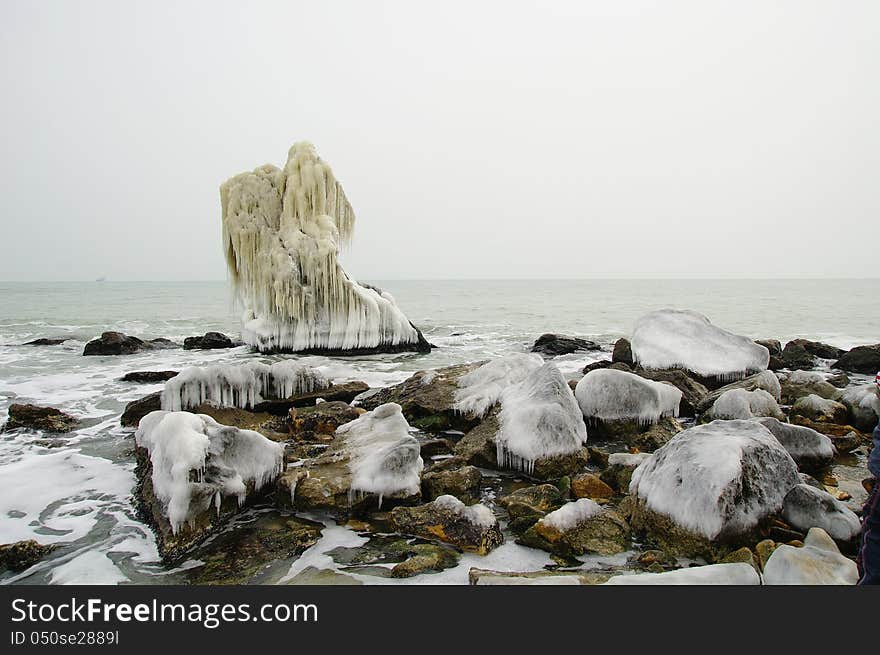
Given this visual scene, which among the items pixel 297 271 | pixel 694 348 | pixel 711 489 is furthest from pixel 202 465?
pixel 297 271

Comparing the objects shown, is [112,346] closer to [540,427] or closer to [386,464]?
[386,464]

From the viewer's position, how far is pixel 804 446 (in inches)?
236

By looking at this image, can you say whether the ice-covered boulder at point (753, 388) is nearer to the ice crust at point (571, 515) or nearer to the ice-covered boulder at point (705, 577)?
the ice crust at point (571, 515)

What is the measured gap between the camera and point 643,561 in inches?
160

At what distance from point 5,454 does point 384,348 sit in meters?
12.8

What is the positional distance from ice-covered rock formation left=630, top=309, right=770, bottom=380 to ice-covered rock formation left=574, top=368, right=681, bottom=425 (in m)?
4.18

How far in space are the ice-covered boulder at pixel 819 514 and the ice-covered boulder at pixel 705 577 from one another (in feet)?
4.51

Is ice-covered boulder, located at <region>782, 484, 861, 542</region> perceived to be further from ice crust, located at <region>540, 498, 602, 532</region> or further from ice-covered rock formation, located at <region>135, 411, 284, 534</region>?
ice-covered rock formation, located at <region>135, 411, 284, 534</region>

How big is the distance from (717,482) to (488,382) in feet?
15.5

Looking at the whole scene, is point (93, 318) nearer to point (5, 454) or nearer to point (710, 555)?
point (5, 454)

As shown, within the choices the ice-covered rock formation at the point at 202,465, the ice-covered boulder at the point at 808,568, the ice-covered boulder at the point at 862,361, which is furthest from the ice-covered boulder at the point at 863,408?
the ice-covered rock formation at the point at 202,465

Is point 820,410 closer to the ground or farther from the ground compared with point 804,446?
closer to the ground

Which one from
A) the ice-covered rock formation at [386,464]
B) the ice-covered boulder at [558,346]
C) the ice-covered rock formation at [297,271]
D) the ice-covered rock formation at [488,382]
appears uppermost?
the ice-covered rock formation at [297,271]

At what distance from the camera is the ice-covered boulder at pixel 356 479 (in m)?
5.14
